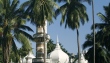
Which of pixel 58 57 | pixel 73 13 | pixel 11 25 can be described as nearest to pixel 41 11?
pixel 11 25

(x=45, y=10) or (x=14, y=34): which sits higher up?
(x=45, y=10)

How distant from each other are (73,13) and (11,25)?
924 cm

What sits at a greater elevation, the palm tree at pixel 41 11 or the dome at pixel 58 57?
the palm tree at pixel 41 11

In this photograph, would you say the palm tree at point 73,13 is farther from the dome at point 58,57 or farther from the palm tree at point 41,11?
the dome at point 58,57

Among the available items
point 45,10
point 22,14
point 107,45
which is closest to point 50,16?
point 45,10

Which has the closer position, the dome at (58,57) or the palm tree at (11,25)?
the palm tree at (11,25)

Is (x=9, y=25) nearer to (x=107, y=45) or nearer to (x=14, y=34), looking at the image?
(x=14, y=34)

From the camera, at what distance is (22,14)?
1222 inches

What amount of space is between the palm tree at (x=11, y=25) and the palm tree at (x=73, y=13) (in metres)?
6.99

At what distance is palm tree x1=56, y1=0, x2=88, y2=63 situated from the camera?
35844 mm

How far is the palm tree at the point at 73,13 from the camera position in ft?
118

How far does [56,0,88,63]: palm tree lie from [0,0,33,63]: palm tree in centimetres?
699

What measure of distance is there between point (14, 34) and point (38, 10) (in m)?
3.80

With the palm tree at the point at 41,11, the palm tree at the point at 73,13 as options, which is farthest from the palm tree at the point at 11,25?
the palm tree at the point at 73,13
